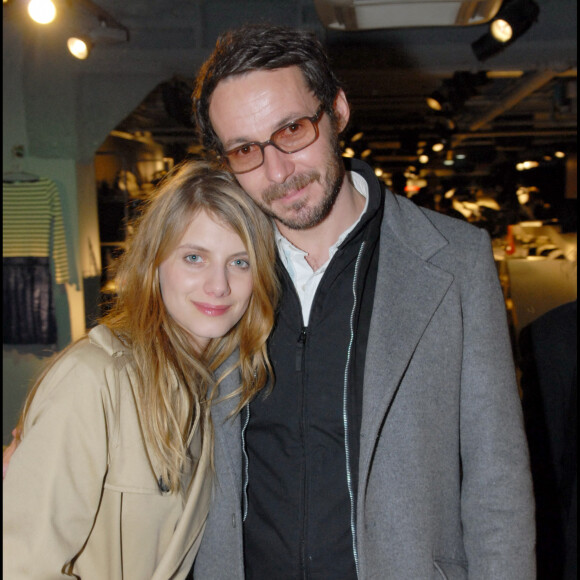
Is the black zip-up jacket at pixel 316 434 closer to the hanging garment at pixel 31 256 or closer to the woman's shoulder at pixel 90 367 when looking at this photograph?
the woman's shoulder at pixel 90 367

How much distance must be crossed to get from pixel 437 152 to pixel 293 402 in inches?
160

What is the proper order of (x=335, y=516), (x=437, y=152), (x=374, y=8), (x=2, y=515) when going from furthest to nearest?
(x=437, y=152), (x=374, y=8), (x=335, y=516), (x=2, y=515)

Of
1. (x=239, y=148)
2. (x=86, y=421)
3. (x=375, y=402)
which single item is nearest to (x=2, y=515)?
(x=86, y=421)

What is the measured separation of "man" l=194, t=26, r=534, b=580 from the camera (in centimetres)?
133

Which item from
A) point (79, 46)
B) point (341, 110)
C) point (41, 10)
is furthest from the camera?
point (79, 46)

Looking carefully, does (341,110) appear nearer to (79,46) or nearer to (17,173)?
(79,46)

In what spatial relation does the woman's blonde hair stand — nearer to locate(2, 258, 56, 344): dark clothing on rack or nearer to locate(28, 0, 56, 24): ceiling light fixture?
locate(28, 0, 56, 24): ceiling light fixture

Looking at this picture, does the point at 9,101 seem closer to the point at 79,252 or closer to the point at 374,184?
the point at 79,252

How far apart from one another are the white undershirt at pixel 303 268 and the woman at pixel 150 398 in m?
0.05

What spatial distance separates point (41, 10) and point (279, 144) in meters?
2.86

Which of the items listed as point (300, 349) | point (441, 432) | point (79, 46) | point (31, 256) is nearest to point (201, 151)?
point (79, 46)

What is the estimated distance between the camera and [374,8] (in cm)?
340

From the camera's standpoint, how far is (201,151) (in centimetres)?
446

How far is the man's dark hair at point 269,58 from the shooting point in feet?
5.13
